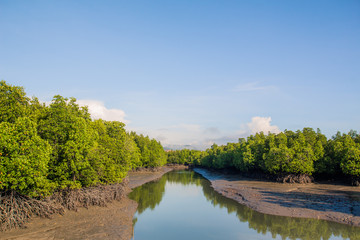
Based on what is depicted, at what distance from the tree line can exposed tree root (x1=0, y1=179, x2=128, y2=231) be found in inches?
26.3

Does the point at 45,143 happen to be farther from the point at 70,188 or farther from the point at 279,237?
the point at 279,237

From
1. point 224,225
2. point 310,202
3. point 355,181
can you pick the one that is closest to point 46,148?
point 224,225

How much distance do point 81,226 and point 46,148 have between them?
7211 mm

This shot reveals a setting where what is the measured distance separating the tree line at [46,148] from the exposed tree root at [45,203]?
26.3 inches

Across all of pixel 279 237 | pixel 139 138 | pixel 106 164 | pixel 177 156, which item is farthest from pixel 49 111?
pixel 177 156

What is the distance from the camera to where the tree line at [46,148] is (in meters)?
16.3

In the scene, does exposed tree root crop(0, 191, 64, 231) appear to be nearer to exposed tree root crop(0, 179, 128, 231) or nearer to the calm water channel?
exposed tree root crop(0, 179, 128, 231)

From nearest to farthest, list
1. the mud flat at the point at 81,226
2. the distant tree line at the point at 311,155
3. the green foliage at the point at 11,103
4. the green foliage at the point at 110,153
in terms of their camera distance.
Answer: the mud flat at the point at 81,226 < the green foliage at the point at 11,103 < the green foliage at the point at 110,153 < the distant tree line at the point at 311,155

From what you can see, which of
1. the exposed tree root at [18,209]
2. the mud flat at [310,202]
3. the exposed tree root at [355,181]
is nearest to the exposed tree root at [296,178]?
the mud flat at [310,202]

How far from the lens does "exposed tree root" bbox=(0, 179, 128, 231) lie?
16.7 m

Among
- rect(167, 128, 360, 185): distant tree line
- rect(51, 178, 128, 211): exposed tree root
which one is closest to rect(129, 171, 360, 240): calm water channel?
rect(51, 178, 128, 211): exposed tree root

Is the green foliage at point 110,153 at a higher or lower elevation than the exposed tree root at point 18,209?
higher

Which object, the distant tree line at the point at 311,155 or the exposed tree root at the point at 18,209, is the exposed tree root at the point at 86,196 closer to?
the exposed tree root at the point at 18,209

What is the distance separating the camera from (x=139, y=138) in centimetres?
8431
